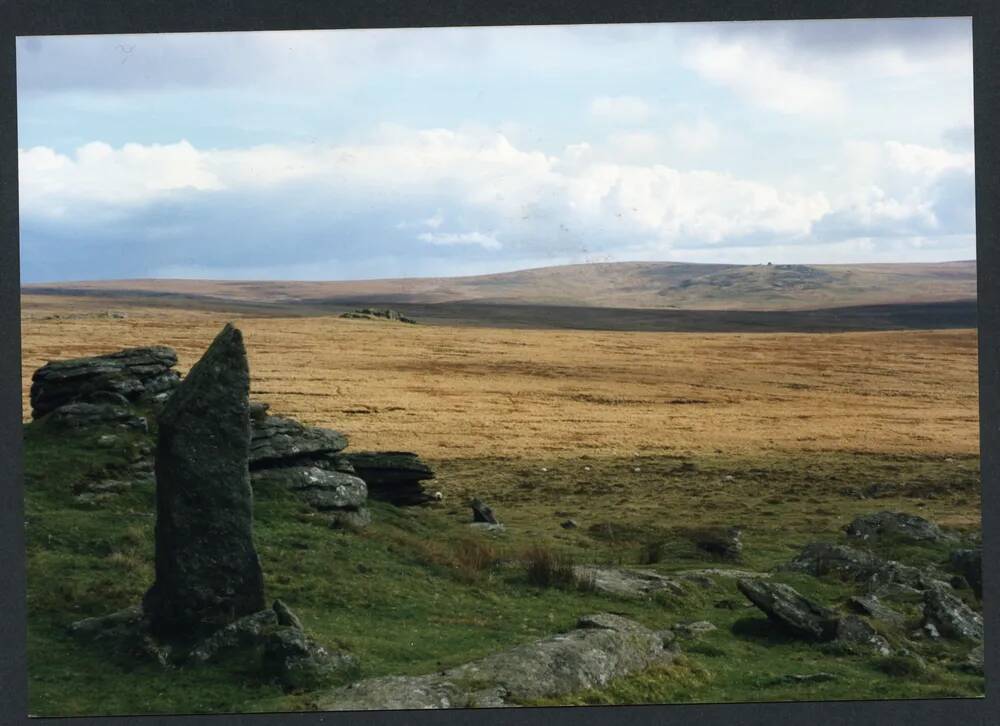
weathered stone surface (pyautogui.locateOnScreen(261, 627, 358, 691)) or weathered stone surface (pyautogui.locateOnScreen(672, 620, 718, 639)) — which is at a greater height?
weathered stone surface (pyautogui.locateOnScreen(261, 627, 358, 691))


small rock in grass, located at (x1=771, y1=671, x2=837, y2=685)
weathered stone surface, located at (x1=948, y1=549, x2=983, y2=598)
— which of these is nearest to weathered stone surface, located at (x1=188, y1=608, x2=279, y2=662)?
small rock in grass, located at (x1=771, y1=671, x2=837, y2=685)

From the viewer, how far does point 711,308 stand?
402ft

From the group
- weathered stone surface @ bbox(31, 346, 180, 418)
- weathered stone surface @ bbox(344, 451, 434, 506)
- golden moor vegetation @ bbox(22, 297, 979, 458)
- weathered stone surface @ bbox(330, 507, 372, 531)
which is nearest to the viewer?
weathered stone surface @ bbox(330, 507, 372, 531)

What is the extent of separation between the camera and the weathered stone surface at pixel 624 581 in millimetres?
21938

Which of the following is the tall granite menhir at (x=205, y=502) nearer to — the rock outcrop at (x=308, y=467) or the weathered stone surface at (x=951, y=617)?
the rock outcrop at (x=308, y=467)

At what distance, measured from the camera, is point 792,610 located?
792 inches

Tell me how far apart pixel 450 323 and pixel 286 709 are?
269 ft

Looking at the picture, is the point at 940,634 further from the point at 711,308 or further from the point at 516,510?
the point at 711,308

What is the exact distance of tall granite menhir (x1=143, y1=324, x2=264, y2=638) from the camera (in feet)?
56.8

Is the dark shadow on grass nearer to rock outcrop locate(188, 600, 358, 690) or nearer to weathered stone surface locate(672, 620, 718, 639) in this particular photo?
weathered stone surface locate(672, 620, 718, 639)

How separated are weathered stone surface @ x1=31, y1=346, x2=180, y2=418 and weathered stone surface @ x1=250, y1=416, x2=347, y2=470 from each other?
2.97 metres

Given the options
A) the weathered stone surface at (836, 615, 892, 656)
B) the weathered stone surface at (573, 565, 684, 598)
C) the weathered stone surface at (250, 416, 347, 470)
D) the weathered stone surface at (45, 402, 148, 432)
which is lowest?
the weathered stone surface at (836, 615, 892, 656)

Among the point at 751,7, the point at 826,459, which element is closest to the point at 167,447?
the point at 751,7

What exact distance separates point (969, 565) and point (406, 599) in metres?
13.0
